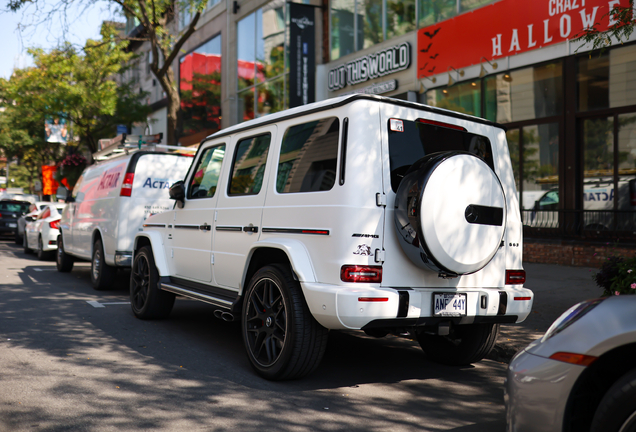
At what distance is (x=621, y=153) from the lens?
1165cm

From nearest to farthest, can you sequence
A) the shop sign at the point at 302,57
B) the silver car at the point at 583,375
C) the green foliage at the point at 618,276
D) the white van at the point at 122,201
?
the silver car at the point at 583,375 < the green foliage at the point at 618,276 < the white van at the point at 122,201 < the shop sign at the point at 302,57

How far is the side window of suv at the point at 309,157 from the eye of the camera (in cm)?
461

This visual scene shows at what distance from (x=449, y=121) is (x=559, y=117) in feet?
29.0

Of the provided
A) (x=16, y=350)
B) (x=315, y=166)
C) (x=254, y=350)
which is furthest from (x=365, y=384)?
(x=16, y=350)

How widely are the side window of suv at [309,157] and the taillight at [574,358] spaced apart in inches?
85.9

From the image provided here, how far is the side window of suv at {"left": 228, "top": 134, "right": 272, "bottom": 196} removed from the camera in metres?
5.49

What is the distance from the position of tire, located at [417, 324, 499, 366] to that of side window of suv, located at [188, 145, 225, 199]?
2.71 meters

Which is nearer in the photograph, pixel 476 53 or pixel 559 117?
pixel 559 117

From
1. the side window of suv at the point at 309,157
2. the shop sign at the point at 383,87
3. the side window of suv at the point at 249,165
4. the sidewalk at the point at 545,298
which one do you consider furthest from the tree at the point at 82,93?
the side window of suv at the point at 309,157

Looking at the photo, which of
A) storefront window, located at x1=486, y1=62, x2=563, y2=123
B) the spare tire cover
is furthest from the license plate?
storefront window, located at x1=486, y1=62, x2=563, y2=123

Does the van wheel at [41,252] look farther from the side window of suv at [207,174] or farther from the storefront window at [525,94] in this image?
the storefront window at [525,94]

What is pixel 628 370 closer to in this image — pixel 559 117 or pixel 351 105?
pixel 351 105

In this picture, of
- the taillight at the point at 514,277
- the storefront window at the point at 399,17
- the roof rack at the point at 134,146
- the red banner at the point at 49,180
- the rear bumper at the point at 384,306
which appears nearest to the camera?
the rear bumper at the point at 384,306

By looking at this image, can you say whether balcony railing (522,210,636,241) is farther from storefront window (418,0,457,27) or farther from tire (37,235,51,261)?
tire (37,235,51,261)
